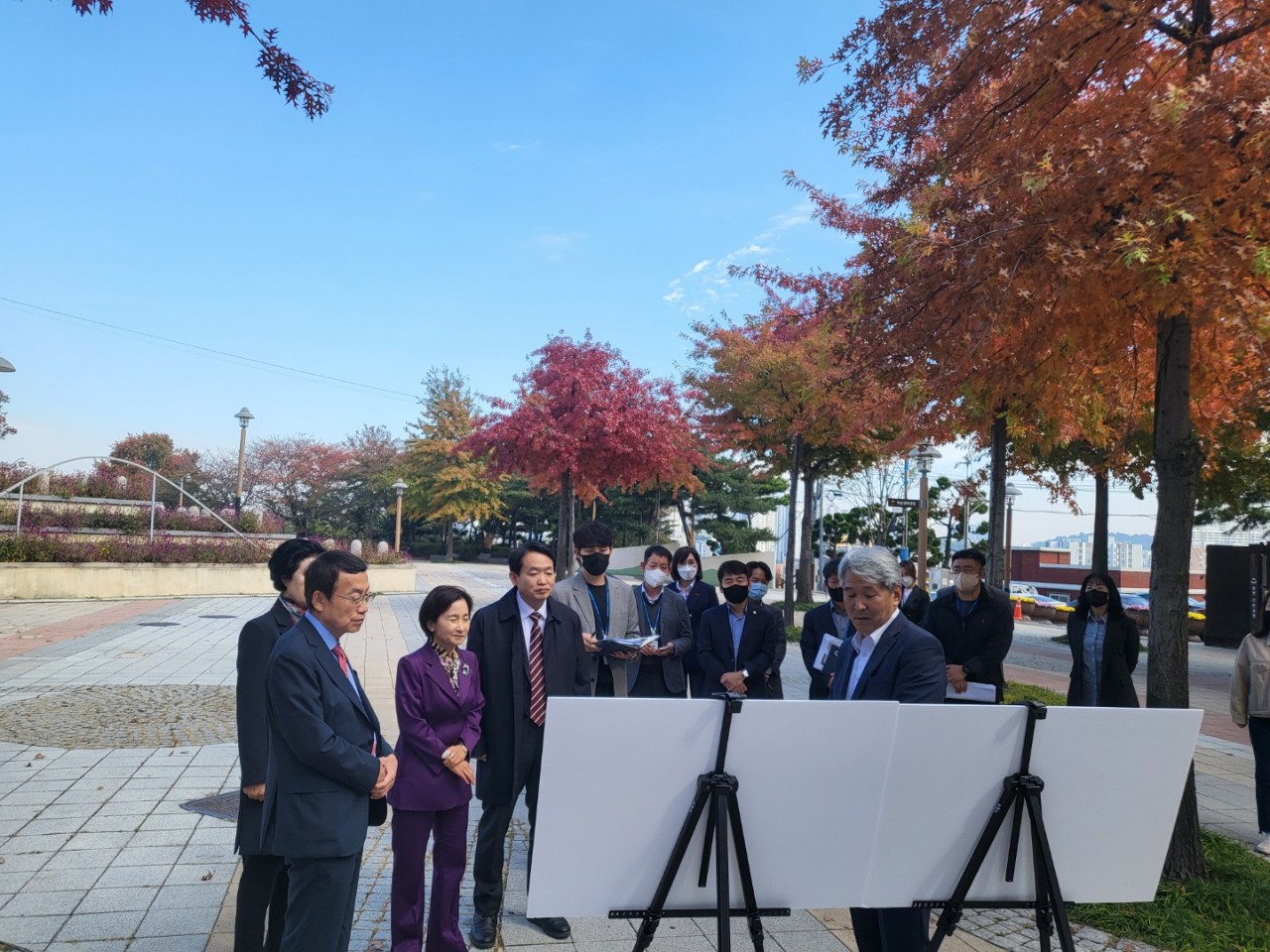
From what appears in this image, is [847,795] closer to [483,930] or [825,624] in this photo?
[483,930]

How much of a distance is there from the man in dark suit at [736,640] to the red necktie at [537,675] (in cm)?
184

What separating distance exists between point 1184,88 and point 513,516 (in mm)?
52191

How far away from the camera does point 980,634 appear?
6180 millimetres

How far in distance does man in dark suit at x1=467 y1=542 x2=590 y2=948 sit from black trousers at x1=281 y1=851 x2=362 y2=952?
128 centimetres

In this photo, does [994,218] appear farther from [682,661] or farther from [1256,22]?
[682,661]

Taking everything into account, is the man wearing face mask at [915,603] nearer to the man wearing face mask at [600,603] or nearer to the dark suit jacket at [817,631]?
the dark suit jacket at [817,631]

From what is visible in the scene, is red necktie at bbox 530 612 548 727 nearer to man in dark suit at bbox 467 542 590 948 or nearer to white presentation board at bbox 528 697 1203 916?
man in dark suit at bbox 467 542 590 948

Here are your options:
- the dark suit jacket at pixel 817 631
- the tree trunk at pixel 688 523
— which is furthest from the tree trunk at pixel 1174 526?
the tree trunk at pixel 688 523

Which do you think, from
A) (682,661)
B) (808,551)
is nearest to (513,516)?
(808,551)

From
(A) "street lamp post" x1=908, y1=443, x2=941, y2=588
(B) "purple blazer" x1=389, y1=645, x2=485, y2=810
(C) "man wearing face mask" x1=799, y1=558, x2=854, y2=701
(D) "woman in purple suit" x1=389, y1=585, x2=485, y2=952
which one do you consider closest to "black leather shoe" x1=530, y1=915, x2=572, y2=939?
(D) "woman in purple suit" x1=389, y1=585, x2=485, y2=952

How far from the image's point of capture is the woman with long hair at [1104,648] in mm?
6980

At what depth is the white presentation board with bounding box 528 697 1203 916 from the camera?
8.24 feet

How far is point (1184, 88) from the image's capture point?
14.9ft

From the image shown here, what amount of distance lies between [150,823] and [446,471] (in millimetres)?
43812
